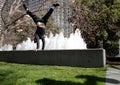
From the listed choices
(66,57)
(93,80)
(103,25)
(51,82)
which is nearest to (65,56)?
(66,57)

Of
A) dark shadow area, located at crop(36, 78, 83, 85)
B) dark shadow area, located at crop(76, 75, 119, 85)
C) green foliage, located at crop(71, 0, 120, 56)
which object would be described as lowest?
dark shadow area, located at crop(76, 75, 119, 85)

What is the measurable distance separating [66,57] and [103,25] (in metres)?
19.5

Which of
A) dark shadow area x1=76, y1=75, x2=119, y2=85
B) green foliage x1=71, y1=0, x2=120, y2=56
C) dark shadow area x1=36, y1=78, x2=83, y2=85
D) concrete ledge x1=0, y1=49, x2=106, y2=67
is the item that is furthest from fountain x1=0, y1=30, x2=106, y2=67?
green foliage x1=71, y1=0, x2=120, y2=56

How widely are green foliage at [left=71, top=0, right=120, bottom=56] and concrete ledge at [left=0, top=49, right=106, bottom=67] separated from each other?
14305 millimetres

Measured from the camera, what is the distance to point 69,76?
11.6m

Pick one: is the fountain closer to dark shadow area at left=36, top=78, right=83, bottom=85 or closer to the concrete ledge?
the concrete ledge

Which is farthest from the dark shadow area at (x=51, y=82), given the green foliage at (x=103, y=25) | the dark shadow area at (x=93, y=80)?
the green foliage at (x=103, y=25)

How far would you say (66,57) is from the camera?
54.2 feet

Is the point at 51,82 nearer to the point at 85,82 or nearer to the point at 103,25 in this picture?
the point at 85,82

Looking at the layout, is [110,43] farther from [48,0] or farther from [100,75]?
[100,75]

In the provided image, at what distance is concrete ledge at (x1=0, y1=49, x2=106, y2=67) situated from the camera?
1552cm

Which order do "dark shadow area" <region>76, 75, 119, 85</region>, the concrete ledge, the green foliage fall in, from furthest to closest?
the green foliage < the concrete ledge < "dark shadow area" <region>76, 75, 119, 85</region>

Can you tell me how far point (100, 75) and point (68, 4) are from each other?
16.0 metres

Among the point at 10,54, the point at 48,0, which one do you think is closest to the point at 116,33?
the point at 48,0
